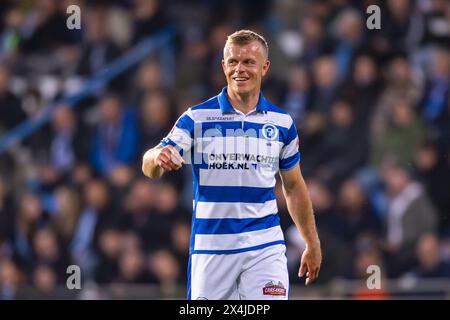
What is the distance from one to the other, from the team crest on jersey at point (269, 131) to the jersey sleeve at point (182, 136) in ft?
1.43

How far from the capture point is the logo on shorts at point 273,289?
6.82 meters

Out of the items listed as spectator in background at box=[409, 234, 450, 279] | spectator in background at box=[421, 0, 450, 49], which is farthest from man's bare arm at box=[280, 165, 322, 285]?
spectator in background at box=[421, 0, 450, 49]

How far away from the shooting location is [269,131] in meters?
7.02

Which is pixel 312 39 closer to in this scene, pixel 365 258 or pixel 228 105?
pixel 365 258

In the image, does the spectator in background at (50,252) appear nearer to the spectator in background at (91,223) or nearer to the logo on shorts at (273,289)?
the spectator in background at (91,223)

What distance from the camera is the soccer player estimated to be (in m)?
6.88

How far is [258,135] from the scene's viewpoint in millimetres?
6980

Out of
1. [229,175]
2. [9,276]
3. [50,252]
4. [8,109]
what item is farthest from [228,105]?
[8,109]

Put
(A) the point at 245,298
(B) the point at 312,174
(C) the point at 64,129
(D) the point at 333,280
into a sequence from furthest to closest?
(C) the point at 64,129
(B) the point at 312,174
(D) the point at 333,280
(A) the point at 245,298

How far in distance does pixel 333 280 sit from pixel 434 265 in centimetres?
105

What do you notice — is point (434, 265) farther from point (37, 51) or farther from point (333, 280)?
point (37, 51)

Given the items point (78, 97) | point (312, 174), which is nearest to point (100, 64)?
point (78, 97)

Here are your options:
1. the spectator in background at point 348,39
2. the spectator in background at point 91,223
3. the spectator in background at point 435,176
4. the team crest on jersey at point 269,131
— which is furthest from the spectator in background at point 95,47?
the team crest on jersey at point 269,131

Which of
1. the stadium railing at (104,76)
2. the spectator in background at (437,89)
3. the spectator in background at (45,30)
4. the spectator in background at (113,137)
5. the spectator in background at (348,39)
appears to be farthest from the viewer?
the spectator in background at (45,30)
